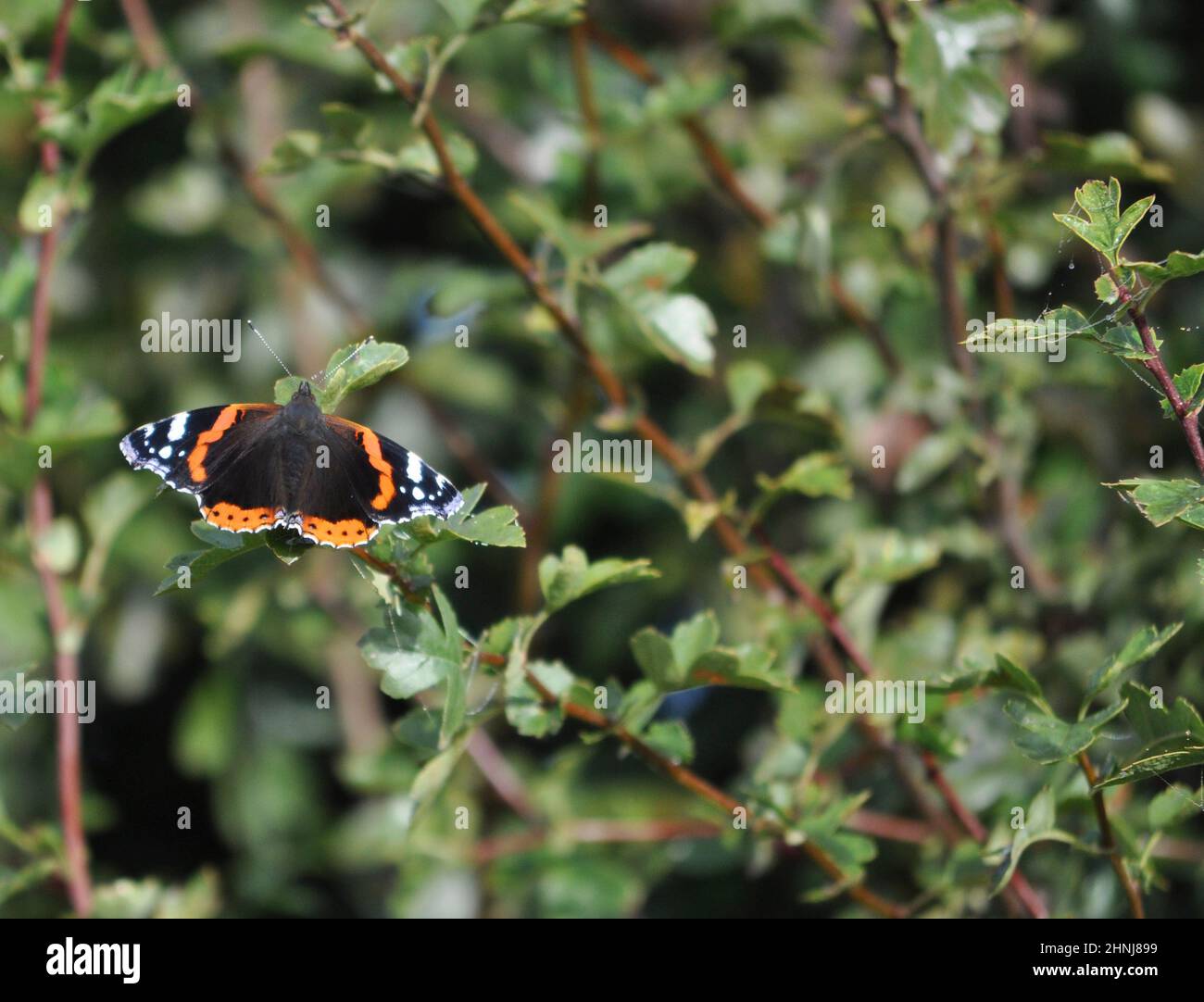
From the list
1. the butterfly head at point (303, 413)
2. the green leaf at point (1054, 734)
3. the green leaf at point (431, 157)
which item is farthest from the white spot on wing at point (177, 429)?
the green leaf at point (1054, 734)

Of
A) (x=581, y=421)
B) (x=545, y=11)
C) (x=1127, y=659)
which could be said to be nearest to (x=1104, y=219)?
(x=1127, y=659)

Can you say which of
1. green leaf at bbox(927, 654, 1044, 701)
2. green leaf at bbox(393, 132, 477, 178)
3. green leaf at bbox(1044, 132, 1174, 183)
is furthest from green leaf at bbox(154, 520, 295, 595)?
green leaf at bbox(1044, 132, 1174, 183)

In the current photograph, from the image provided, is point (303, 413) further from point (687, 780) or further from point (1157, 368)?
point (1157, 368)

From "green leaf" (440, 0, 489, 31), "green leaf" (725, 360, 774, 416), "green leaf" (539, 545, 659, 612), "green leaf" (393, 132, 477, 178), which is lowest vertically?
"green leaf" (539, 545, 659, 612)

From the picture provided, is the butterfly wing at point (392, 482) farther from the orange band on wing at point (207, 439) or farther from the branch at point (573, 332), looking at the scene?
the branch at point (573, 332)

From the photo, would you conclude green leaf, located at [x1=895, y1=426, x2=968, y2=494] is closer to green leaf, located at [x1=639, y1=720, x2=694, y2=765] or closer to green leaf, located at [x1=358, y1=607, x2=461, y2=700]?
green leaf, located at [x1=639, y1=720, x2=694, y2=765]

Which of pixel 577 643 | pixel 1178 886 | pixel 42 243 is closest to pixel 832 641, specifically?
pixel 1178 886

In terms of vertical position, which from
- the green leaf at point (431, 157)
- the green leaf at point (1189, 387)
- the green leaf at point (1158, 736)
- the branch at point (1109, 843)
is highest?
the green leaf at point (431, 157)
